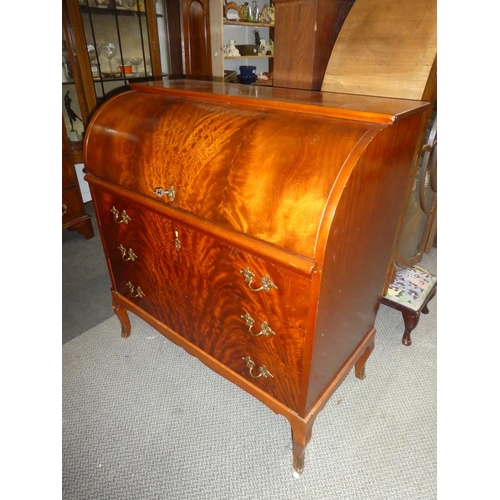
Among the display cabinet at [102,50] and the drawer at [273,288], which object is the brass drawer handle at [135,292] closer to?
the drawer at [273,288]

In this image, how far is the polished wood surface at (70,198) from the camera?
265 cm

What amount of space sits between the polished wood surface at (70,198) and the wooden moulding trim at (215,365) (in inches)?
52.0

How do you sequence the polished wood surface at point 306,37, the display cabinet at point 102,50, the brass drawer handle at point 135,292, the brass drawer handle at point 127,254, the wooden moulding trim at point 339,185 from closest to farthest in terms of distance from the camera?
the wooden moulding trim at point 339,185
the polished wood surface at point 306,37
the brass drawer handle at point 127,254
the brass drawer handle at point 135,292
the display cabinet at point 102,50

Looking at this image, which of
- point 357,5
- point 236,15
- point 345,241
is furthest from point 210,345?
point 236,15

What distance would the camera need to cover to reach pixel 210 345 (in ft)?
4.65

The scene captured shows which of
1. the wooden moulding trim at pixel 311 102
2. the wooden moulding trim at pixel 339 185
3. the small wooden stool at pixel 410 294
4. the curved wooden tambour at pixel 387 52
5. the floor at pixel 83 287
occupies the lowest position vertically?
the floor at pixel 83 287

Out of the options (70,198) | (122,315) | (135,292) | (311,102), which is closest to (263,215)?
(311,102)

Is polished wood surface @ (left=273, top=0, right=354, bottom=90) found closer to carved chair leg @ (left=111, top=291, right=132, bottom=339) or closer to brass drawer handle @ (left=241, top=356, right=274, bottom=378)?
brass drawer handle @ (left=241, top=356, right=274, bottom=378)

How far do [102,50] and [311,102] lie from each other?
93.8 inches

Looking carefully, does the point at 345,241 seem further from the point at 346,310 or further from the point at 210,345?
the point at 210,345

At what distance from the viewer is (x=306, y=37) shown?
1.39m

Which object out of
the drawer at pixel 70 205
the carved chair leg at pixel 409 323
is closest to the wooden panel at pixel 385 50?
the carved chair leg at pixel 409 323

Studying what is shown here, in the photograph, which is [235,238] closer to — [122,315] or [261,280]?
[261,280]

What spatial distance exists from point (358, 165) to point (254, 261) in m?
0.38
